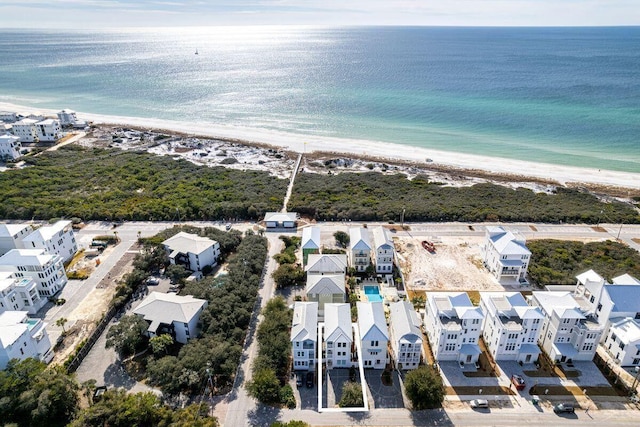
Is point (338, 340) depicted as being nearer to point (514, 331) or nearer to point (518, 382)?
point (518, 382)

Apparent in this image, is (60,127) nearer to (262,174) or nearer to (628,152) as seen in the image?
(262,174)

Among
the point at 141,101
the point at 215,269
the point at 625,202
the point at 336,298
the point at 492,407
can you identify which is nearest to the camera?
A: the point at 492,407

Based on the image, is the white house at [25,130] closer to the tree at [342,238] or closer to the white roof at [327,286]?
the tree at [342,238]

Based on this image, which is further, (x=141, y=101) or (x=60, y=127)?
(x=141, y=101)

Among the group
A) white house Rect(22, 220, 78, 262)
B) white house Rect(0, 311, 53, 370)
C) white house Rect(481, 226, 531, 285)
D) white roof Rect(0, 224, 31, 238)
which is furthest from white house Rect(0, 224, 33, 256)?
white house Rect(481, 226, 531, 285)

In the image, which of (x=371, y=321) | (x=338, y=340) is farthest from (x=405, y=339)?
(x=338, y=340)

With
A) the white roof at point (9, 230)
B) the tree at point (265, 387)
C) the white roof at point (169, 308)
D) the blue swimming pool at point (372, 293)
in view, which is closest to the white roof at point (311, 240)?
the blue swimming pool at point (372, 293)

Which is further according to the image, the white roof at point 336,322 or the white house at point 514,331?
the white house at point 514,331

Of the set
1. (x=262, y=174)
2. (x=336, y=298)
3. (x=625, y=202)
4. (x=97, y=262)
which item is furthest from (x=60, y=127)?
(x=625, y=202)
